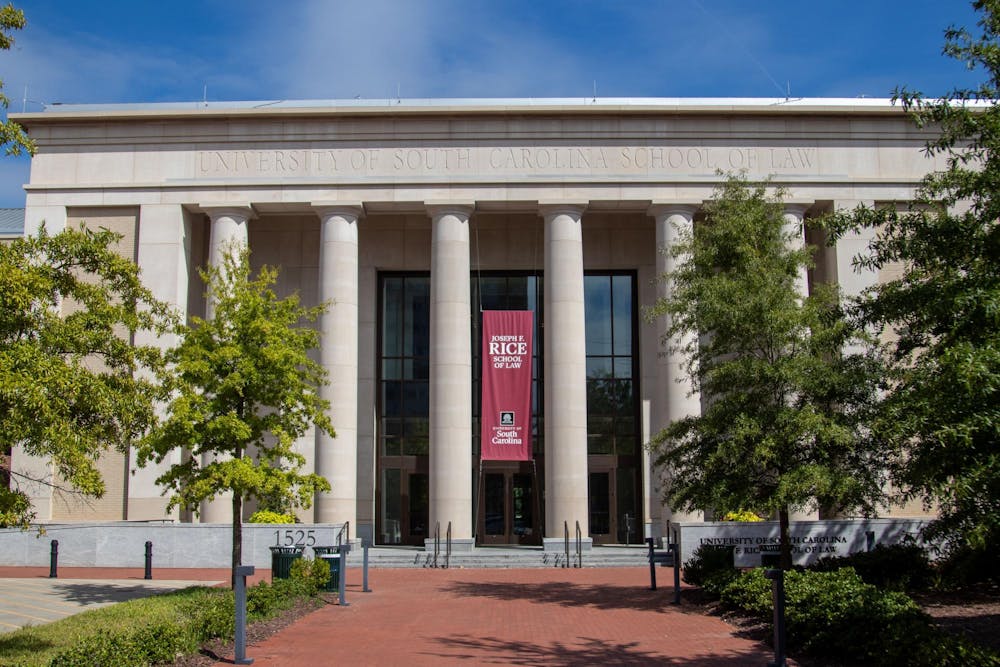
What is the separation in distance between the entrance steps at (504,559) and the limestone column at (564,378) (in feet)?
3.34

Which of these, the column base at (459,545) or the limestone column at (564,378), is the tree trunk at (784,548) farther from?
the column base at (459,545)

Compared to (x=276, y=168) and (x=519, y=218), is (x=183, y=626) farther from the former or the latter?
(x=519, y=218)

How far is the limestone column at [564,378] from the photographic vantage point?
28.6 m

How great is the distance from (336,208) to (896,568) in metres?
20.1

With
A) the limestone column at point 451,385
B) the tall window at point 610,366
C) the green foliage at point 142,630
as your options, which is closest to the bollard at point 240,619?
the green foliage at point 142,630

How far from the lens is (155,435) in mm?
16594

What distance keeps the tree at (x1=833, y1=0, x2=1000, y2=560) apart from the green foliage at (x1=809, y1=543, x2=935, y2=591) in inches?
272

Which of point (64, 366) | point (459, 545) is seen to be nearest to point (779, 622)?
point (64, 366)

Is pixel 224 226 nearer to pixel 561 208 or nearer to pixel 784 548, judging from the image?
pixel 561 208

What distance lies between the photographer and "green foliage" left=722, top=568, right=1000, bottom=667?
9719 millimetres

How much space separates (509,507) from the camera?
105 feet

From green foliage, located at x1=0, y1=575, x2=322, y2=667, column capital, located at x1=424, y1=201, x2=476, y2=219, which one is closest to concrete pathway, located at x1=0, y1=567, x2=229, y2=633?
green foliage, located at x1=0, y1=575, x2=322, y2=667

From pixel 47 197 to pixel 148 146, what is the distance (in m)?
3.74

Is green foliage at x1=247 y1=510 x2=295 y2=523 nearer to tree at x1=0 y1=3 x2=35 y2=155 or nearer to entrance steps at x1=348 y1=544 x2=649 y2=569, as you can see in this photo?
entrance steps at x1=348 y1=544 x2=649 y2=569
